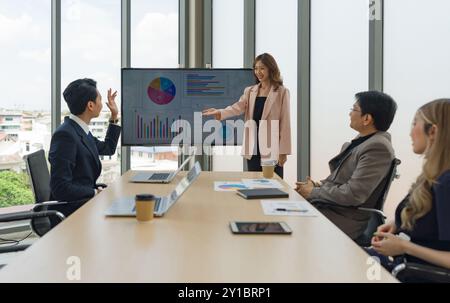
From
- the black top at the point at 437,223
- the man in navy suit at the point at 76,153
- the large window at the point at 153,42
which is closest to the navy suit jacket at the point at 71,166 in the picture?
the man in navy suit at the point at 76,153

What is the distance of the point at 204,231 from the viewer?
1.47 metres

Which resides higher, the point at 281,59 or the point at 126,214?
the point at 281,59

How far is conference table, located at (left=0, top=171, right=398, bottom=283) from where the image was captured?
1.06m

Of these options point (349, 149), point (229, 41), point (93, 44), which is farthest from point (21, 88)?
point (349, 149)

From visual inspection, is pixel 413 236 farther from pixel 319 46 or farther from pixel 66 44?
pixel 66 44

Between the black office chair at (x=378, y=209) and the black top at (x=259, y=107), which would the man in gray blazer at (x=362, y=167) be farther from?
the black top at (x=259, y=107)

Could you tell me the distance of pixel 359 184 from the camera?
2266 mm

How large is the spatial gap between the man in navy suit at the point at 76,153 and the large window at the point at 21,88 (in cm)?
172

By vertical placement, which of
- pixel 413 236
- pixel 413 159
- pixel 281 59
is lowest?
pixel 413 236

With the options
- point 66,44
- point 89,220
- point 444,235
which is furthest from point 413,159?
point 66,44

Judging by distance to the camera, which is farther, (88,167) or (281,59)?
(281,59)

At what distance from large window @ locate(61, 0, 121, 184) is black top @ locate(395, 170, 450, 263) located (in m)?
3.24

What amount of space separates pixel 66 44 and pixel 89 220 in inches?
126

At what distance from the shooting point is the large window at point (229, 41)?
4.81 metres
